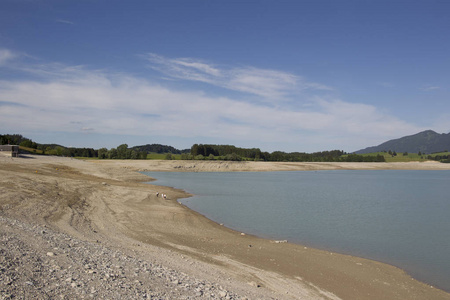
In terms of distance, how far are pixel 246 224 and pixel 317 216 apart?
246 inches

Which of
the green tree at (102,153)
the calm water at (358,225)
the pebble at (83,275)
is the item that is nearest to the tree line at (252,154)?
Answer: the green tree at (102,153)

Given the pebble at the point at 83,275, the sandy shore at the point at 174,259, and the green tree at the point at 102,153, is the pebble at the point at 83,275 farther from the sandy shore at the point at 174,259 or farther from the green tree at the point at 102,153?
the green tree at the point at 102,153

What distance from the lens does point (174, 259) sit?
1104cm

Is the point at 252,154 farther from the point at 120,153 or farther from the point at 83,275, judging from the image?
the point at 83,275

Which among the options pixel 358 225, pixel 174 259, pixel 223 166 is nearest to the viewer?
pixel 174 259

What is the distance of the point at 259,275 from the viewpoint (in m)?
10.5

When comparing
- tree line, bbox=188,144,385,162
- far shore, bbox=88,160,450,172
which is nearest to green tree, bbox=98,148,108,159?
far shore, bbox=88,160,450,172

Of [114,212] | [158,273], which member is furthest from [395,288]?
[114,212]

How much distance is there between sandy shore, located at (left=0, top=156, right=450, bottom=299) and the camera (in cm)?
768

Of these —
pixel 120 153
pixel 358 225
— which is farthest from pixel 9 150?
pixel 120 153

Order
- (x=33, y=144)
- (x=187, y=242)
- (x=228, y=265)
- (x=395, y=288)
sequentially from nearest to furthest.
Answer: (x=395, y=288) < (x=228, y=265) < (x=187, y=242) < (x=33, y=144)

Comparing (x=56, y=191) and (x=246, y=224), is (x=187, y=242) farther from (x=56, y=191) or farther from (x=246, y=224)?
(x=56, y=191)

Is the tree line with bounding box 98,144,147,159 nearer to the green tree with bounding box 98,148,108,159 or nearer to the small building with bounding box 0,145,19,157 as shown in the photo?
the green tree with bounding box 98,148,108,159

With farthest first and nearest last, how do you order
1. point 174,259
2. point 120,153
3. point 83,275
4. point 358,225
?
1. point 120,153
2. point 358,225
3. point 174,259
4. point 83,275
